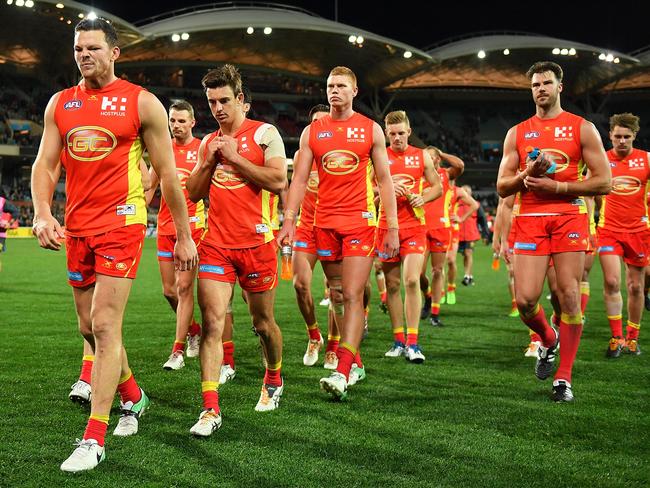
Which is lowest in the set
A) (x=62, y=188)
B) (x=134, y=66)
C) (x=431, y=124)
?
(x=62, y=188)

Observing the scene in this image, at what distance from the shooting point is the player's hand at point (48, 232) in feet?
13.1

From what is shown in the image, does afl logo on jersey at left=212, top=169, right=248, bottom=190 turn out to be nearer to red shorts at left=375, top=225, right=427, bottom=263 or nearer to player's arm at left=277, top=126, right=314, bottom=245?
player's arm at left=277, top=126, right=314, bottom=245

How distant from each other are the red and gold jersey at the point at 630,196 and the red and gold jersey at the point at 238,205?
473 centimetres

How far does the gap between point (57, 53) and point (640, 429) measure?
153 feet

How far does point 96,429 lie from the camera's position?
13.1 ft

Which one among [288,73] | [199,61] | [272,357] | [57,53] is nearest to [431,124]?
[288,73]

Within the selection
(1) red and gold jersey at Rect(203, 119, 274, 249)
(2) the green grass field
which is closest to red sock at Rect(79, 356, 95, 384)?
(2) the green grass field

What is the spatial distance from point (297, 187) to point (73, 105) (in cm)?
212

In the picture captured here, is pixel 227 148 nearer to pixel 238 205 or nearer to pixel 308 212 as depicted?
pixel 238 205

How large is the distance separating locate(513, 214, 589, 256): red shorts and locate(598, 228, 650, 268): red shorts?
2.47 m

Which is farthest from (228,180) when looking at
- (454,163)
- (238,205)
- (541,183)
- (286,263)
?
(454,163)

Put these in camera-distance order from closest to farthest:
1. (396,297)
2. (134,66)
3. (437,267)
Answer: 1. (396,297)
2. (437,267)
3. (134,66)

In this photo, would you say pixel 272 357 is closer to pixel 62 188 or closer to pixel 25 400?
pixel 25 400

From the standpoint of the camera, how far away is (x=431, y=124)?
188ft
